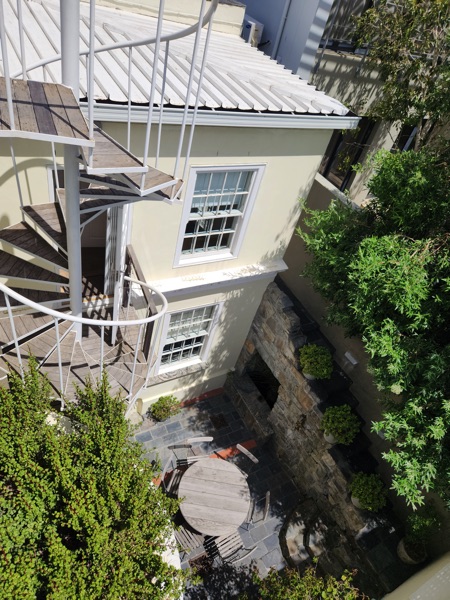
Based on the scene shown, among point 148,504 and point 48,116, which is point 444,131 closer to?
point 48,116

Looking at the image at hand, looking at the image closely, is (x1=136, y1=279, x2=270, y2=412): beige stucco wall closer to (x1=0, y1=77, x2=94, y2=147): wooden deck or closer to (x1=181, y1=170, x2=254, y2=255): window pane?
(x1=181, y1=170, x2=254, y2=255): window pane

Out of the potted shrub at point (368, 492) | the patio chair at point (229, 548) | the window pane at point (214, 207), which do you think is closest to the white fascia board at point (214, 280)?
the window pane at point (214, 207)

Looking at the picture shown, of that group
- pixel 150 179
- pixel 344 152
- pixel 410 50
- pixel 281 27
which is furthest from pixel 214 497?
pixel 281 27

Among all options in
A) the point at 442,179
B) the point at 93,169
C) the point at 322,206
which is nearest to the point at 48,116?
the point at 93,169

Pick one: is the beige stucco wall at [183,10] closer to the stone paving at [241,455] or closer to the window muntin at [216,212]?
the window muntin at [216,212]

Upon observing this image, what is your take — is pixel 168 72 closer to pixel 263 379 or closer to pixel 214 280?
pixel 214 280

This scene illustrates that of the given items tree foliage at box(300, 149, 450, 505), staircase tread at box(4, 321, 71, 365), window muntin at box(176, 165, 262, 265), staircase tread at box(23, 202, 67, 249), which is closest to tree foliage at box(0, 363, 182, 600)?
staircase tread at box(4, 321, 71, 365)
